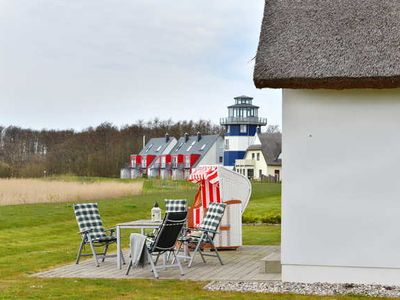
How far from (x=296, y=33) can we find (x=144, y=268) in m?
4.28

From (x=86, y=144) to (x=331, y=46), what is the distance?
234 ft

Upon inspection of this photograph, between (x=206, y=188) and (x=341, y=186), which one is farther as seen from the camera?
(x=206, y=188)

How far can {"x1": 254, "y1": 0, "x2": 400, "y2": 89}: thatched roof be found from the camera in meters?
8.69

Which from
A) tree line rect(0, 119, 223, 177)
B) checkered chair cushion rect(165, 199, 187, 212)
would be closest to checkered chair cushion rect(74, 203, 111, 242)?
checkered chair cushion rect(165, 199, 187, 212)

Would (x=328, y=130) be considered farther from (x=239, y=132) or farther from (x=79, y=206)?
(x=239, y=132)

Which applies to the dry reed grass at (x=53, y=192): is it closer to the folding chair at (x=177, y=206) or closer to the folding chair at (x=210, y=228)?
the folding chair at (x=177, y=206)

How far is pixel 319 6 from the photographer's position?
388 inches

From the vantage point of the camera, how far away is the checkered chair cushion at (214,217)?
11.3 meters

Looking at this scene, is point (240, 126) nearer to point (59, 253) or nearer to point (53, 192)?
point (53, 192)

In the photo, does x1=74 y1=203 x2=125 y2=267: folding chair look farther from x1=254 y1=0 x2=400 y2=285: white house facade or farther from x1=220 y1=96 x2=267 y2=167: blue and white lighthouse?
x1=220 y1=96 x2=267 y2=167: blue and white lighthouse

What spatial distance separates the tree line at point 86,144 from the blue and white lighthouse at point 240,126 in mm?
13299

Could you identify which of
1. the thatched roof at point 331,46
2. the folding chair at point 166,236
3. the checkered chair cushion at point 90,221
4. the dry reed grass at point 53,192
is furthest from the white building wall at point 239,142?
the thatched roof at point 331,46

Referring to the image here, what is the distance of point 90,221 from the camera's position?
38.1ft

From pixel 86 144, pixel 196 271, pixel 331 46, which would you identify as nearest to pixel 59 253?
pixel 196 271
